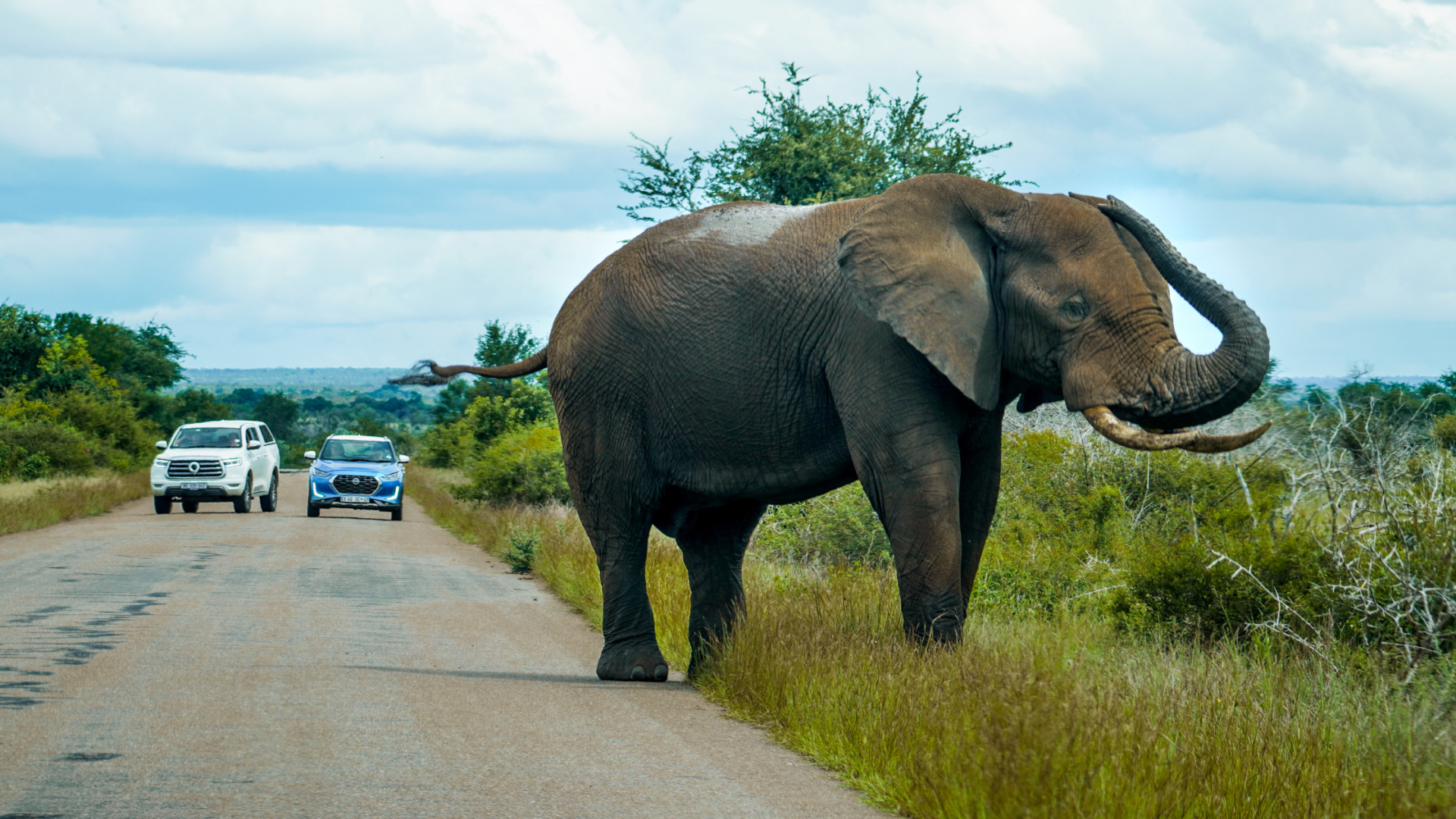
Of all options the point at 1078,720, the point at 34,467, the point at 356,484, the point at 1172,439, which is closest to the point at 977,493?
the point at 1172,439

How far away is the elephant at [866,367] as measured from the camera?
741cm

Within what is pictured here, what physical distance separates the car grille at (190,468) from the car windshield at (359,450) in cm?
233

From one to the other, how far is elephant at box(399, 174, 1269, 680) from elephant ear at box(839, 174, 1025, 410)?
0.04 feet

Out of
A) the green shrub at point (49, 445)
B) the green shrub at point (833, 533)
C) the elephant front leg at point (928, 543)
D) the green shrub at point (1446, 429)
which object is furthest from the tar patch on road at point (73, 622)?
the green shrub at point (49, 445)

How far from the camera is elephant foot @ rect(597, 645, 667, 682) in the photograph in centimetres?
929

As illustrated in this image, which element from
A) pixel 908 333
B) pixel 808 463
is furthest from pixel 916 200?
pixel 808 463

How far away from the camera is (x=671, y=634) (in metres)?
10.8

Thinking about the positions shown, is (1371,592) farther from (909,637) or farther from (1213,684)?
(909,637)

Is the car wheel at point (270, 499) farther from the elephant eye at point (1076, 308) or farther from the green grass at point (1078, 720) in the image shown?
the elephant eye at point (1076, 308)

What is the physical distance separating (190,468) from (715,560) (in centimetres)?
2390

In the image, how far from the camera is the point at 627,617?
9438 mm

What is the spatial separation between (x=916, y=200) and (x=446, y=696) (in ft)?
12.1

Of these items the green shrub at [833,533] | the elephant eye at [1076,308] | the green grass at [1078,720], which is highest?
the elephant eye at [1076,308]

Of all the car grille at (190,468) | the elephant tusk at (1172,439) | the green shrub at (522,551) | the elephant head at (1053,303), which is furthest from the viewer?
the car grille at (190,468)
